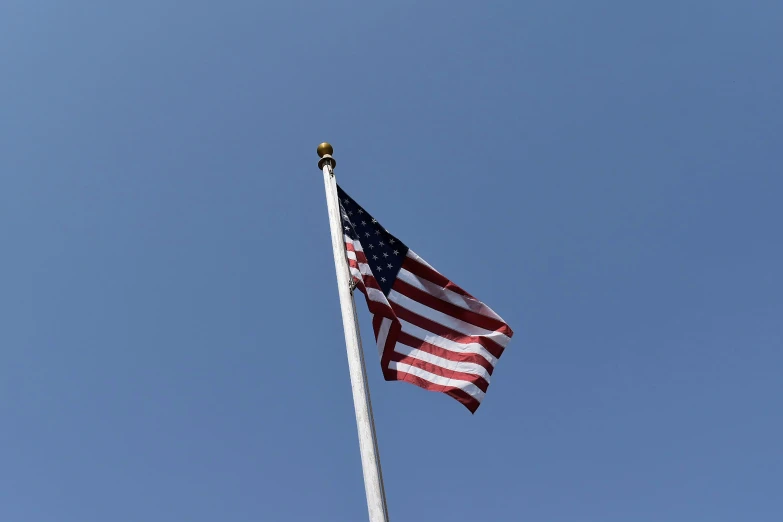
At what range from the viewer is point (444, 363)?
38.6 ft

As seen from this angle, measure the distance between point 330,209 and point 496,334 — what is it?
390 cm

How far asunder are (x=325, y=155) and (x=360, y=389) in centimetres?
494

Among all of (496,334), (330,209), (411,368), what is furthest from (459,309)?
(330,209)

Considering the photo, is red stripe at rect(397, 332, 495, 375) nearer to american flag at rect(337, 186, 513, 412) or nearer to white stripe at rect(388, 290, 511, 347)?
american flag at rect(337, 186, 513, 412)

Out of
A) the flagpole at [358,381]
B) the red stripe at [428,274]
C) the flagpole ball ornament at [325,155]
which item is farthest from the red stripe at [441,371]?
the flagpole ball ornament at [325,155]

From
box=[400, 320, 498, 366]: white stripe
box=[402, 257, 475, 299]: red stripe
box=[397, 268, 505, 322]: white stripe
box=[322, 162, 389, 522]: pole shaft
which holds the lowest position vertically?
box=[322, 162, 389, 522]: pole shaft

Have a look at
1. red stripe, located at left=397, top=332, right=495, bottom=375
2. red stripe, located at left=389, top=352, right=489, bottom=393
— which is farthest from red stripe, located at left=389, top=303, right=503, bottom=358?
red stripe, located at left=389, top=352, right=489, bottom=393

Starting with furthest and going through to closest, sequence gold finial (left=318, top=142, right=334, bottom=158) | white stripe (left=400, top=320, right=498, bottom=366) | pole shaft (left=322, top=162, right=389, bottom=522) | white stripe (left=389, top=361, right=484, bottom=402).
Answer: gold finial (left=318, top=142, right=334, bottom=158) → white stripe (left=400, top=320, right=498, bottom=366) → white stripe (left=389, top=361, right=484, bottom=402) → pole shaft (left=322, top=162, right=389, bottom=522)

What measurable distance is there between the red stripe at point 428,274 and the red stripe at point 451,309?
0.28 m

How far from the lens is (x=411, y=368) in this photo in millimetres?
11266

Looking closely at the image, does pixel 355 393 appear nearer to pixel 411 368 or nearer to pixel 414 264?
pixel 411 368

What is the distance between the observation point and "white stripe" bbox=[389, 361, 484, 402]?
1115 cm

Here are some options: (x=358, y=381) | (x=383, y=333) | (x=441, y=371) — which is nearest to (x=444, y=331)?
(x=441, y=371)

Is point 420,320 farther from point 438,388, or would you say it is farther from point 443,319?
point 438,388
